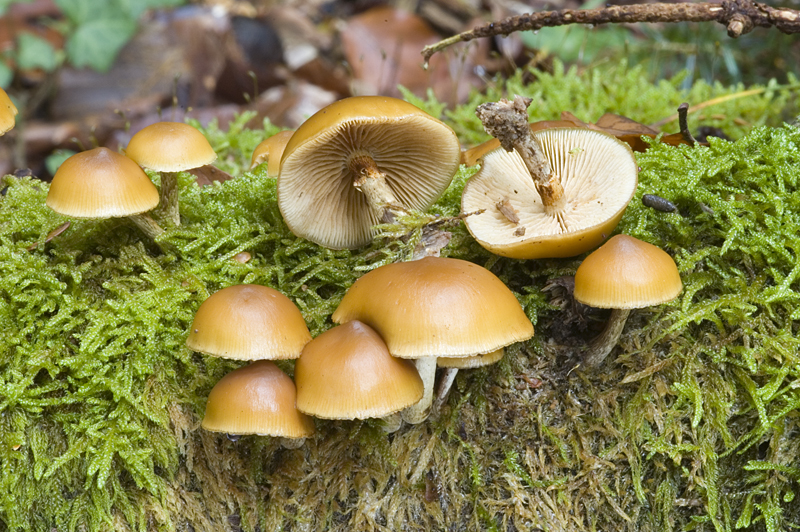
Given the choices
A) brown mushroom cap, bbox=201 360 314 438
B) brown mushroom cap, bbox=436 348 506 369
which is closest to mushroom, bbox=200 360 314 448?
brown mushroom cap, bbox=201 360 314 438

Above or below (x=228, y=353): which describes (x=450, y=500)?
below

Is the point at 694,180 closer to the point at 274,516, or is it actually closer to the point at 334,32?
the point at 274,516

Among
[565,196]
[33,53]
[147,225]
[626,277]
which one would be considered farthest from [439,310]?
[33,53]

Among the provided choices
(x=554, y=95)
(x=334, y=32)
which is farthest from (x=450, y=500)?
(x=334, y=32)

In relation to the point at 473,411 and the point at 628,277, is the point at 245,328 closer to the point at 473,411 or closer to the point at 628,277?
the point at 473,411

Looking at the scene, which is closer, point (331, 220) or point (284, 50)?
point (331, 220)

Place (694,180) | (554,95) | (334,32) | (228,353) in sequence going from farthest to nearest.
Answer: (334,32) < (554,95) < (694,180) < (228,353)

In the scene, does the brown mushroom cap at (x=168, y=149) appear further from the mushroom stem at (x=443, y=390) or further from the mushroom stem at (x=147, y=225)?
the mushroom stem at (x=443, y=390)
